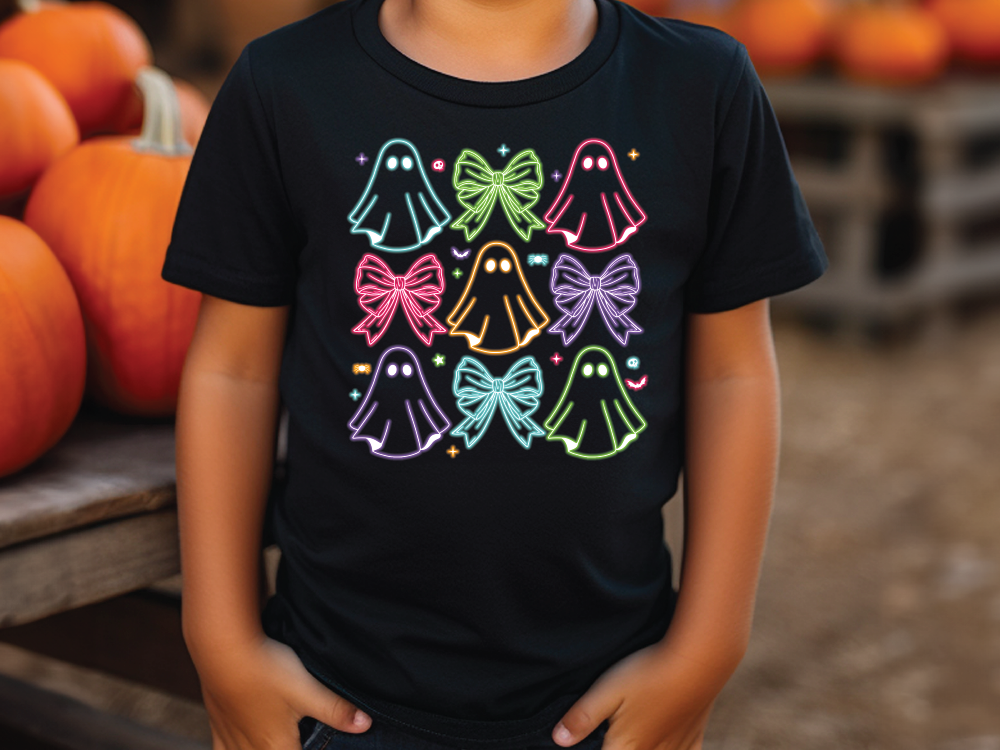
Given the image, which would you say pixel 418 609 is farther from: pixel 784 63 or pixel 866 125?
pixel 784 63

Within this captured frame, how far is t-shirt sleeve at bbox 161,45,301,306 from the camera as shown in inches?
32.7

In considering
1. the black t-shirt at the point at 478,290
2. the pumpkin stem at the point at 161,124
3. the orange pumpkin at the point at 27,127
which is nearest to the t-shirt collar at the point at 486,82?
the black t-shirt at the point at 478,290

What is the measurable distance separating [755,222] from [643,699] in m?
0.39

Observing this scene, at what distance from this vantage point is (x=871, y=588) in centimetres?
222

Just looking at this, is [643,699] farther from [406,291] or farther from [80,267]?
[80,267]

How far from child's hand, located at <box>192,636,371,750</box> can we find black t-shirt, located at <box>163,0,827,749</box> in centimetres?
2

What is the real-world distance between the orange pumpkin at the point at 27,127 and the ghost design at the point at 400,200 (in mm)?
468

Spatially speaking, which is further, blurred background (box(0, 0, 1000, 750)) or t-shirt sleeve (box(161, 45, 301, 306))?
blurred background (box(0, 0, 1000, 750))

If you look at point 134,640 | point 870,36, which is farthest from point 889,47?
point 134,640

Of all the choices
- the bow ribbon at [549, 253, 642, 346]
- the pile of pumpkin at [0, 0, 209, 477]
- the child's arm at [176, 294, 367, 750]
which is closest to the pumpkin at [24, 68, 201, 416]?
the pile of pumpkin at [0, 0, 209, 477]

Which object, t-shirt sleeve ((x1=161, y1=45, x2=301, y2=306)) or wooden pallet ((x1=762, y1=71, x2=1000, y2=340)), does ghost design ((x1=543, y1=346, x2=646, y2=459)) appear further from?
wooden pallet ((x1=762, y1=71, x2=1000, y2=340))

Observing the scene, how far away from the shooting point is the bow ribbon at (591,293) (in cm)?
82

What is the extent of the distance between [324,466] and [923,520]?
6.52ft

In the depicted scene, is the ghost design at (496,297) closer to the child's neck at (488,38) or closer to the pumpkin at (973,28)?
the child's neck at (488,38)
